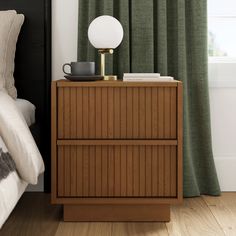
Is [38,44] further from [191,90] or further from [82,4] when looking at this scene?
[191,90]

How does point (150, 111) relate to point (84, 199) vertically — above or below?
above

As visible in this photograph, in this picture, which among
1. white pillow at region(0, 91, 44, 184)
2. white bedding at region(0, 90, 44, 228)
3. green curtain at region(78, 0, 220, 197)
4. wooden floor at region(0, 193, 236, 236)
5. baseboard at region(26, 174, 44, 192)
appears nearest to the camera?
white bedding at region(0, 90, 44, 228)

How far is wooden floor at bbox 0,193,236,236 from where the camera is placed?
2.44 m

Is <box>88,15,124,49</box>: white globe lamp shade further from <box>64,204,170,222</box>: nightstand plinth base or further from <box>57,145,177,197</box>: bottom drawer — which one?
<box>64,204,170,222</box>: nightstand plinth base

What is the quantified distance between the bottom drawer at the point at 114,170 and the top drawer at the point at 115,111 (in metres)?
0.08

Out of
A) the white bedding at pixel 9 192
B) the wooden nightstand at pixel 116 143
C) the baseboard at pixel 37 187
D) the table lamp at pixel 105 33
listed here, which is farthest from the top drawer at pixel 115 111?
the baseboard at pixel 37 187

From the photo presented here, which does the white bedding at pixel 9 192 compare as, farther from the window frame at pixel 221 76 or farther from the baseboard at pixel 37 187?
the window frame at pixel 221 76

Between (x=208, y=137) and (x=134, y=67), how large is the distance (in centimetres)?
57

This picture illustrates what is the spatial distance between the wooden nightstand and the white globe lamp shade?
35 cm

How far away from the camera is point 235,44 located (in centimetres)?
328

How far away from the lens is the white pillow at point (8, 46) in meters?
2.77

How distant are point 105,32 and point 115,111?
1.52 feet

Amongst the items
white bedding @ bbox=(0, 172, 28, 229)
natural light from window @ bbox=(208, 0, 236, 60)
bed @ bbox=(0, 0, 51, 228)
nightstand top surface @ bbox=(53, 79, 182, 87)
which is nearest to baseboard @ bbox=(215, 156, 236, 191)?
natural light from window @ bbox=(208, 0, 236, 60)

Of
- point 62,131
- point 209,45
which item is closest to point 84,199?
point 62,131
